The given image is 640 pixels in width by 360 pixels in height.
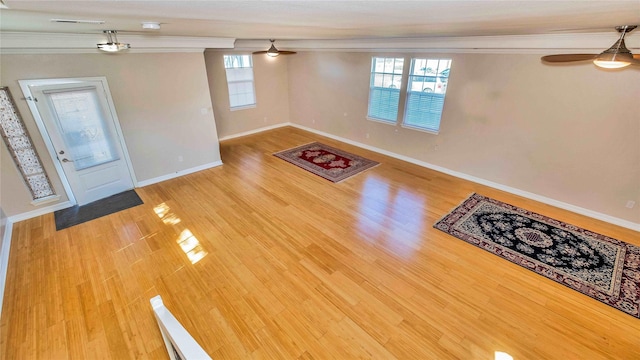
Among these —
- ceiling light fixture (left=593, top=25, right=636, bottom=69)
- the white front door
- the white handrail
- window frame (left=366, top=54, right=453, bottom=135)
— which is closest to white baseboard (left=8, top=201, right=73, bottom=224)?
the white front door

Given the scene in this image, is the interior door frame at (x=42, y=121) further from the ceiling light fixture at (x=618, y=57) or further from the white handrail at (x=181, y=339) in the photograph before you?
the ceiling light fixture at (x=618, y=57)

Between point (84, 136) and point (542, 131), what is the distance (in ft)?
24.5

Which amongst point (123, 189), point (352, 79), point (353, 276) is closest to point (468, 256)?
point (353, 276)

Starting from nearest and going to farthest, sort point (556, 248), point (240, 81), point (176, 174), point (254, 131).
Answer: point (556, 248) → point (176, 174) → point (240, 81) → point (254, 131)

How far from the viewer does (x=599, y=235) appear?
3650mm

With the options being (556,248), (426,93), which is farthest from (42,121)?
(556,248)

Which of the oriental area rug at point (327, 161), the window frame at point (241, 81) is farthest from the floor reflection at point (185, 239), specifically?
the window frame at point (241, 81)

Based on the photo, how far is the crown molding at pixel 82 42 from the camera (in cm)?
334

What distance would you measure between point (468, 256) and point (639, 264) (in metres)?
1.93

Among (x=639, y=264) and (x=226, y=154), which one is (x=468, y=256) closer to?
(x=639, y=264)

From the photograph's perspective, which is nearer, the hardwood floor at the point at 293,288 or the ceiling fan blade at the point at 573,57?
the hardwood floor at the point at 293,288

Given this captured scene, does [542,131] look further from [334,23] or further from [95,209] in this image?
[95,209]

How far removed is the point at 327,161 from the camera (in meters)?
6.15

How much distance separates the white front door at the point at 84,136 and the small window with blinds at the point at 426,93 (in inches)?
223
